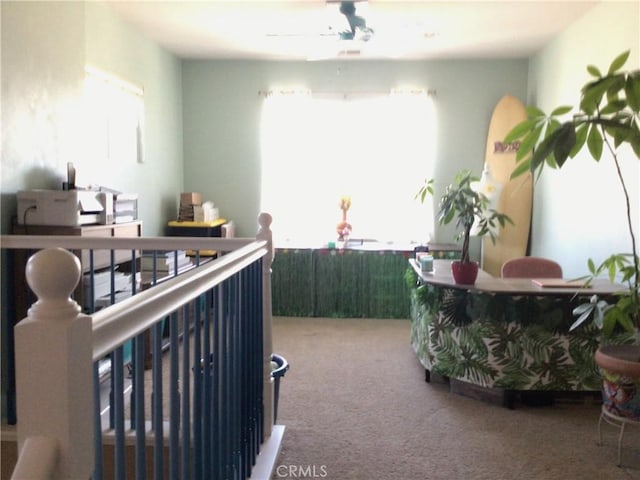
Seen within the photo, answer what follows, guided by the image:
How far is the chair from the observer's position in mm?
3568

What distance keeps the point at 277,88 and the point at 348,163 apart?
1.06 meters

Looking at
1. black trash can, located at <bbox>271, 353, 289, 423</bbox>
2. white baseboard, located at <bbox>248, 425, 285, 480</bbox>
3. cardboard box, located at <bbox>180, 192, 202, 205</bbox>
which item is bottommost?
white baseboard, located at <bbox>248, 425, 285, 480</bbox>

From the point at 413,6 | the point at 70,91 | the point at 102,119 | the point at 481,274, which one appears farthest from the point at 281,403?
the point at 413,6

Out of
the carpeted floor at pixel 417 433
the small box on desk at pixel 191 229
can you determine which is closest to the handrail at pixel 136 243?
the carpeted floor at pixel 417 433

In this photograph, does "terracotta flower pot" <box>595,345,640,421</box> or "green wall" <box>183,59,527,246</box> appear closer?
"terracotta flower pot" <box>595,345,640,421</box>

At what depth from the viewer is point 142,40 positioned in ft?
15.8

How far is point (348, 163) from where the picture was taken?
5.72 m

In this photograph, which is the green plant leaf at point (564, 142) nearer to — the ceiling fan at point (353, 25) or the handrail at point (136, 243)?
the handrail at point (136, 243)

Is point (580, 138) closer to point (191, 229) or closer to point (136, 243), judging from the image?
point (136, 243)

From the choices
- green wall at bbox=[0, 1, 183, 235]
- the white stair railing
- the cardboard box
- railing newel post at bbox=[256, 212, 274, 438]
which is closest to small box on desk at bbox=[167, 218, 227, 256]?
the cardboard box

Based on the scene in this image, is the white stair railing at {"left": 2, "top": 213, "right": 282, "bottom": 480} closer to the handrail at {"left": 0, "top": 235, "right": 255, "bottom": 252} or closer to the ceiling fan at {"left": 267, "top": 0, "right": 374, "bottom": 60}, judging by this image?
the handrail at {"left": 0, "top": 235, "right": 255, "bottom": 252}

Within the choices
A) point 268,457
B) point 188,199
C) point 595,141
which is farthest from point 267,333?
point 188,199

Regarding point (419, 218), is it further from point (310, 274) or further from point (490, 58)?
point (490, 58)

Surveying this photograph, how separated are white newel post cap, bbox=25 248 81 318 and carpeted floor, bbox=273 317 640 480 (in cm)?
182
